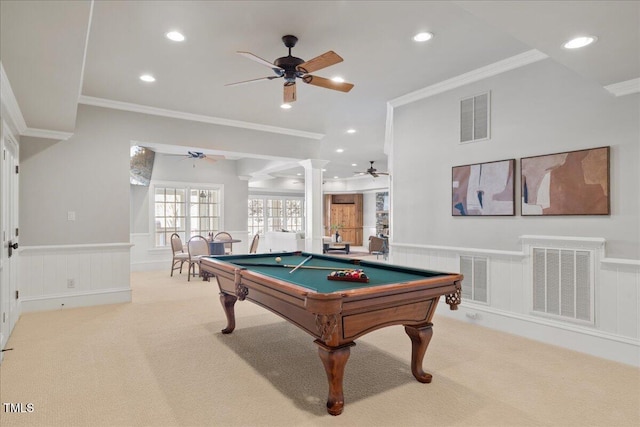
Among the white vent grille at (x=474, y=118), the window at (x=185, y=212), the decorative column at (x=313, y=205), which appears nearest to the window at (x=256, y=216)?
the window at (x=185, y=212)

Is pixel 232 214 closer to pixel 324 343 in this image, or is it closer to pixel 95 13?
pixel 95 13

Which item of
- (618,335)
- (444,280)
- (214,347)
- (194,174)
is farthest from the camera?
(194,174)

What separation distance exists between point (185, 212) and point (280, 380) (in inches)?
284

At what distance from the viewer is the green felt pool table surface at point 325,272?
2.48m

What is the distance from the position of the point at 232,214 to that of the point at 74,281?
511 centimetres

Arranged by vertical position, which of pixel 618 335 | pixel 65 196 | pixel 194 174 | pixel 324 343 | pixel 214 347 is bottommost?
pixel 214 347

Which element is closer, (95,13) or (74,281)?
(95,13)

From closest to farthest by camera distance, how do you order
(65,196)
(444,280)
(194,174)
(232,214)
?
(444,280), (65,196), (194,174), (232,214)

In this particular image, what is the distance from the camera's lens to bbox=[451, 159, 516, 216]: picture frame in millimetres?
3770

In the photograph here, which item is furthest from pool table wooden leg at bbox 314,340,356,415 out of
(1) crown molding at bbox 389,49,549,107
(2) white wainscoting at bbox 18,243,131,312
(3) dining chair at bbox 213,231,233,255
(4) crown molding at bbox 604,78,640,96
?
(3) dining chair at bbox 213,231,233,255

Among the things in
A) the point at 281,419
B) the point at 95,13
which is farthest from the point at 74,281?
the point at 281,419

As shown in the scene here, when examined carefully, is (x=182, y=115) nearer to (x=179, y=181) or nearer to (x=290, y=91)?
(x=290, y=91)

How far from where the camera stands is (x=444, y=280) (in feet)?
8.25

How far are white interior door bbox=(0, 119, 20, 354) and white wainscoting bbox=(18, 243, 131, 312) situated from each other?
1.03 ft
